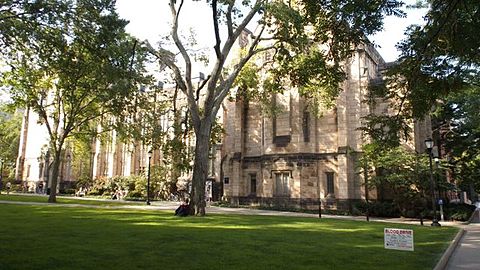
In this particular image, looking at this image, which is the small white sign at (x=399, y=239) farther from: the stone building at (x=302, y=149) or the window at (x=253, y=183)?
the window at (x=253, y=183)

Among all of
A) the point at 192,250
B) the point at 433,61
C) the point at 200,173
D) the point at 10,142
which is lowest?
the point at 192,250

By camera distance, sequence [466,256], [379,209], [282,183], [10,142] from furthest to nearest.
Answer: [10,142] < [282,183] < [379,209] < [466,256]

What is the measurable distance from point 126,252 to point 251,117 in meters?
30.2

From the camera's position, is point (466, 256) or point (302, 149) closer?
point (466, 256)

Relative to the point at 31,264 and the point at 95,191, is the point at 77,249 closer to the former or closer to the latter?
the point at 31,264

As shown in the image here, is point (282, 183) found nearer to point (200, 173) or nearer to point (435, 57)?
point (200, 173)

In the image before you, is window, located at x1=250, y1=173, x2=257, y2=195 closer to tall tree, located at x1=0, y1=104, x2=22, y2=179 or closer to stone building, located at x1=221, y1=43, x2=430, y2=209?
stone building, located at x1=221, y1=43, x2=430, y2=209

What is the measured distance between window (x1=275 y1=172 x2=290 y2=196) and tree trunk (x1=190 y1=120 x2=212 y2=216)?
48.2 feet

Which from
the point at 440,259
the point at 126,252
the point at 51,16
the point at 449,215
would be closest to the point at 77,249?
the point at 126,252

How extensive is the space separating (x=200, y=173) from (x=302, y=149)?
15480 millimetres

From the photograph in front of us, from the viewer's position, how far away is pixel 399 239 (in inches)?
336

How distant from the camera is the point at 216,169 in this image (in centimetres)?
4294

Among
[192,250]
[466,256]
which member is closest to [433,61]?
[466,256]

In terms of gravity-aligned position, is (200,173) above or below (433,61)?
below
